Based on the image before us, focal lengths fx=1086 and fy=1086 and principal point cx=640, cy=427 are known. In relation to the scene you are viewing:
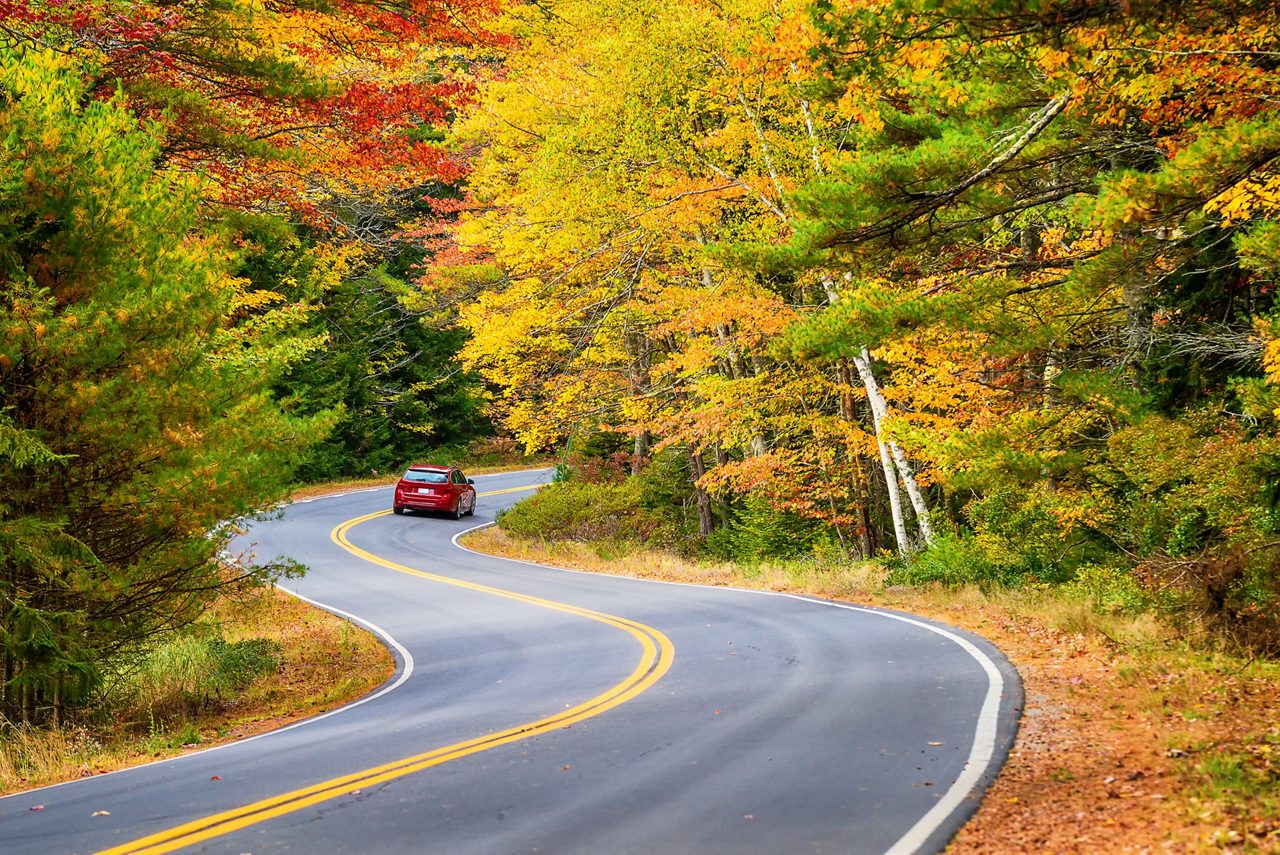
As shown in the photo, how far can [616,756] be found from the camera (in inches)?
352

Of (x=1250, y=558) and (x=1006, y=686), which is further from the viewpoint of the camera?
(x=1250, y=558)

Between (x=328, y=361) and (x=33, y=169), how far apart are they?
3398 centimetres

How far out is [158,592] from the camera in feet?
41.9

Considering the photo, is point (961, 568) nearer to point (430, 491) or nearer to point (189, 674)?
point (189, 674)

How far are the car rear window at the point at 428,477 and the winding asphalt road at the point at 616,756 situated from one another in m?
20.4

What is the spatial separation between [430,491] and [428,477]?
53 cm

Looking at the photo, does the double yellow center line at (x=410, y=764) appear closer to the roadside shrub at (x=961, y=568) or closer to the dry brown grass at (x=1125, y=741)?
the dry brown grass at (x=1125, y=741)

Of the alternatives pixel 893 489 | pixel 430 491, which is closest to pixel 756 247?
pixel 893 489

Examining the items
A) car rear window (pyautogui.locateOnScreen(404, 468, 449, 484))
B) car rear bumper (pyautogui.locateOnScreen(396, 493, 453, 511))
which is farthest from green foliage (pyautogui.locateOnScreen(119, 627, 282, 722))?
car rear window (pyautogui.locateOnScreen(404, 468, 449, 484))

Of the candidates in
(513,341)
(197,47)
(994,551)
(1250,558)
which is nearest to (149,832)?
(197,47)

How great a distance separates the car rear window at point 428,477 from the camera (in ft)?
124

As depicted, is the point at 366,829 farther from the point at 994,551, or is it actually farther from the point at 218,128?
the point at 994,551

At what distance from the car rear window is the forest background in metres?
15.6

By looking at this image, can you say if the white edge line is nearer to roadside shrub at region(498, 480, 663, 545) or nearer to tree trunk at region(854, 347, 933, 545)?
tree trunk at region(854, 347, 933, 545)
